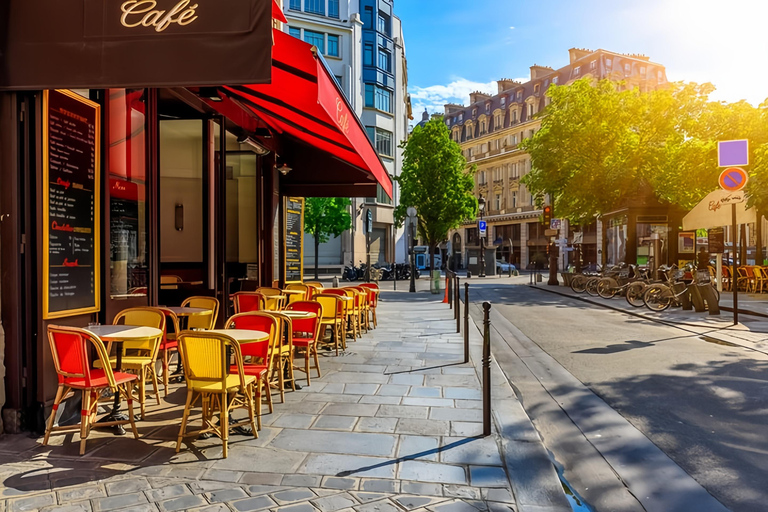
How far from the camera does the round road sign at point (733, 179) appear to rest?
11.4 m

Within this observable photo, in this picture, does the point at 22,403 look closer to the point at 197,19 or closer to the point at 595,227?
the point at 197,19

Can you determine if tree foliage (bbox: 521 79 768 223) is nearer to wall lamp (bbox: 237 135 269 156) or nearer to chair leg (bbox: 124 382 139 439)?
wall lamp (bbox: 237 135 269 156)

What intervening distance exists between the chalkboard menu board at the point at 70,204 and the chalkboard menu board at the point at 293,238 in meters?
8.43

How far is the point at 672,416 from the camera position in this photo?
17.2 ft

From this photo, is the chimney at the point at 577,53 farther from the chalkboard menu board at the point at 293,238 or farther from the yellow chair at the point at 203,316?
the yellow chair at the point at 203,316

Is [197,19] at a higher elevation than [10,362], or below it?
higher

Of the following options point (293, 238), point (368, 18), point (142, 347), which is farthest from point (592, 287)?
point (368, 18)

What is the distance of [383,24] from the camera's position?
46594 millimetres

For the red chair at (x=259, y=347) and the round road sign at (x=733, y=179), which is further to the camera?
the round road sign at (x=733, y=179)

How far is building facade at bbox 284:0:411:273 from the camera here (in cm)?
4147

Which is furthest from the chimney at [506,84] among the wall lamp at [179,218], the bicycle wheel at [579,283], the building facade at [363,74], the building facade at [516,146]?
the wall lamp at [179,218]

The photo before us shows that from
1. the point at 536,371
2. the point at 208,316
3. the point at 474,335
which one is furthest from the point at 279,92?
the point at 474,335

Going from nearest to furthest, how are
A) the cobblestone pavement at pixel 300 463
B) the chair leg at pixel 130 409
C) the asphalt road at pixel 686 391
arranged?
the cobblestone pavement at pixel 300 463, the asphalt road at pixel 686 391, the chair leg at pixel 130 409

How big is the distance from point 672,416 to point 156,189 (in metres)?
6.11
